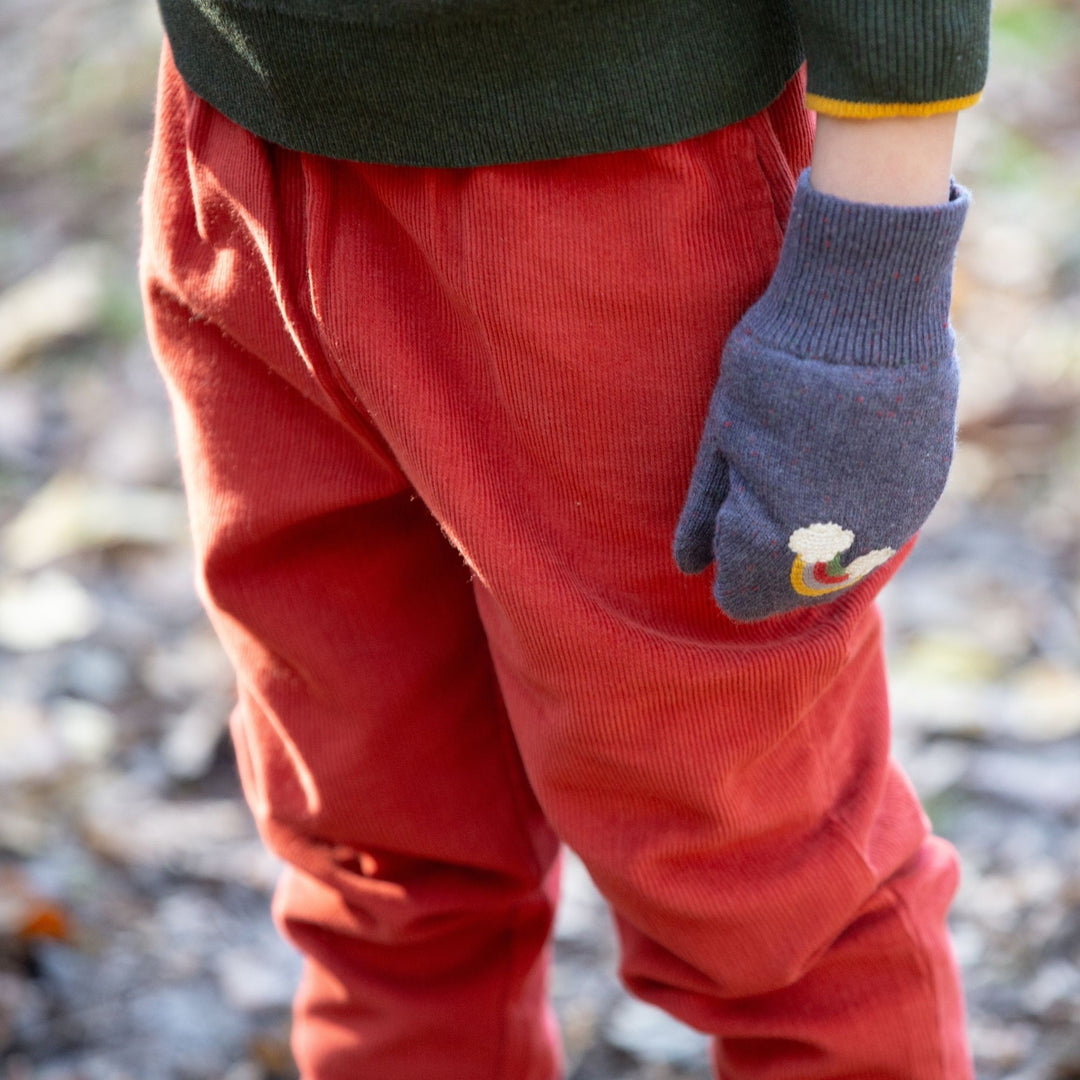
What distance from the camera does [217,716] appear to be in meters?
1.90

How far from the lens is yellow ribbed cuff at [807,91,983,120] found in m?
0.70

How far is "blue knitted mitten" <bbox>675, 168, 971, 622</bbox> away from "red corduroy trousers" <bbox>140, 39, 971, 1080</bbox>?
6 centimetres

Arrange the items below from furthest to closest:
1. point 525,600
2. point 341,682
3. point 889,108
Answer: point 341,682
point 525,600
point 889,108

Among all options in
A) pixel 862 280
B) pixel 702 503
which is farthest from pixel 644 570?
pixel 862 280

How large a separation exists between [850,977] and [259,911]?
91 centimetres

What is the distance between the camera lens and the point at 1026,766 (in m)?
1.67

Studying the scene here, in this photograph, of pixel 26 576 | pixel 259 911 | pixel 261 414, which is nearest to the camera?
pixel 261 414

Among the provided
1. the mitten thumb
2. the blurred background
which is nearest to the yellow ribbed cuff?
the mitten thumb

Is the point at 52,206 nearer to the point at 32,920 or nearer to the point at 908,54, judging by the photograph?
the point at 32,920

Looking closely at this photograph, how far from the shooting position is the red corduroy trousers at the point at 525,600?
782 millimetres

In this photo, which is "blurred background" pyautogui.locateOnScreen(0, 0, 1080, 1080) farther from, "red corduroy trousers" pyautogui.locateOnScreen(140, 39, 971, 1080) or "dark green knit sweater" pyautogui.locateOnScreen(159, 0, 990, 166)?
"dark green knit sweater" pyautogui.locateOnScreen(159, 0, 990, 166)

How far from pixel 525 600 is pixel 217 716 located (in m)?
1.19

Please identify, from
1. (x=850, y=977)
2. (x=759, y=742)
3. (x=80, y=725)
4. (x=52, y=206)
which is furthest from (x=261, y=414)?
(x=52, y=206)

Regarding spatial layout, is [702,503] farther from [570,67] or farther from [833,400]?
[570,67]
